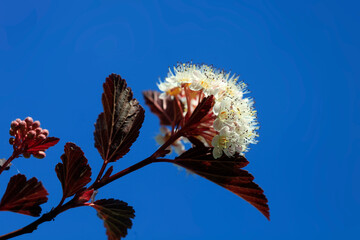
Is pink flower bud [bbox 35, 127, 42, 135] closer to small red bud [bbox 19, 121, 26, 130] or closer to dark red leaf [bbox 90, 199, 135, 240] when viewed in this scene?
small red bud [bbox 19, 121, 26, 130]

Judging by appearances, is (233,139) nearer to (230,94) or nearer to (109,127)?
(230,94)

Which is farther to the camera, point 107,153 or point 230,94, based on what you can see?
point 230,94

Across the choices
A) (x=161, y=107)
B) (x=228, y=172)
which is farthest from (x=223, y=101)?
(x=161, y=107)

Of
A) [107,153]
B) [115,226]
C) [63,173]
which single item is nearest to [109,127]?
[107,153]

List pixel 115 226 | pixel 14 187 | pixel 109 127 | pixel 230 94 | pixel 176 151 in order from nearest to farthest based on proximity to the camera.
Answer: pixel 14 187 → pixel 115 226 → pixel 109 127 → pixel 230 94 → pixel 176 151

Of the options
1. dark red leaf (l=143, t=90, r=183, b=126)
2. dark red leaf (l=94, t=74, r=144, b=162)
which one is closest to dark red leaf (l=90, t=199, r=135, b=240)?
dark red leaf (l=94, t=74, r=144, b=162)

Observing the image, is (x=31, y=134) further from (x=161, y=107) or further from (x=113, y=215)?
(x=161, y=107)
